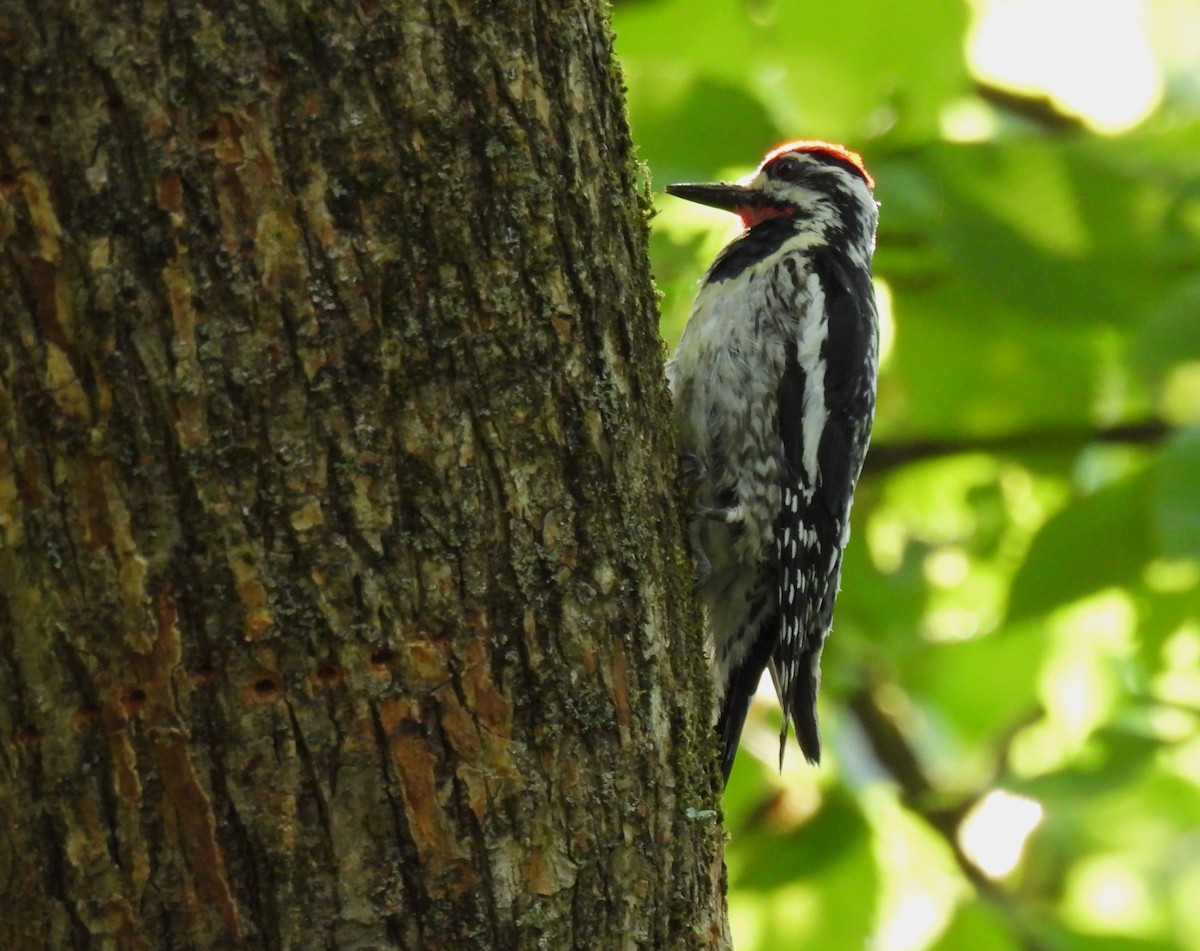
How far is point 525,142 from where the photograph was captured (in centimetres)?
192

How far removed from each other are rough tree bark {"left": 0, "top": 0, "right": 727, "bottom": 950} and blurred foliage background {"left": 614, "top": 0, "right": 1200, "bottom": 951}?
6.35 feet

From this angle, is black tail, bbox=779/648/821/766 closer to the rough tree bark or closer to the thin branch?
the thin branch

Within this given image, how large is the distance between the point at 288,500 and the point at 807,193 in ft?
8.61

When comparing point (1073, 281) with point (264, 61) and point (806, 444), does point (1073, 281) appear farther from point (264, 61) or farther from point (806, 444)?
point (264, 61)

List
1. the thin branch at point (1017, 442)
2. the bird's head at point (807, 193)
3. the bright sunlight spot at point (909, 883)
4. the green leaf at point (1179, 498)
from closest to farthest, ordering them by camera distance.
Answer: the green leaf at point (1179, 498), the bird's head at point (807, 193), the thin branch at point (1017, 442), the bright sunlight spot at point (909, 883)

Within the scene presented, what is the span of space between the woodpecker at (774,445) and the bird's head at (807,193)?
8 cm

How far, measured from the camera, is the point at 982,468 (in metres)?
4.69

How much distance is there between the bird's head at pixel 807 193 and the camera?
3961mm

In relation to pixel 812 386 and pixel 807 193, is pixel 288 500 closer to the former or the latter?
pixel 812 386

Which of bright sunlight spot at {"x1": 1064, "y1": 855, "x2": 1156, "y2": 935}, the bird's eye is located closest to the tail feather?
the bird's eye

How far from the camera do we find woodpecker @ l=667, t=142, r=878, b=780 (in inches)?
140

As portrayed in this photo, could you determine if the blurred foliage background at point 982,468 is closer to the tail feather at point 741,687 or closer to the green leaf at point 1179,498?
the green leaf at point 1179,498

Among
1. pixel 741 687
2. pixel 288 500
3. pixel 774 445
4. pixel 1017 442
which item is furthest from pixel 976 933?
pixel 288 500

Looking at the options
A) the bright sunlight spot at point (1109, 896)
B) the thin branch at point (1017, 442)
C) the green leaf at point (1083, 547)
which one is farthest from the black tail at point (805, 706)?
the bright sunlight spot at point (1109, 896)
